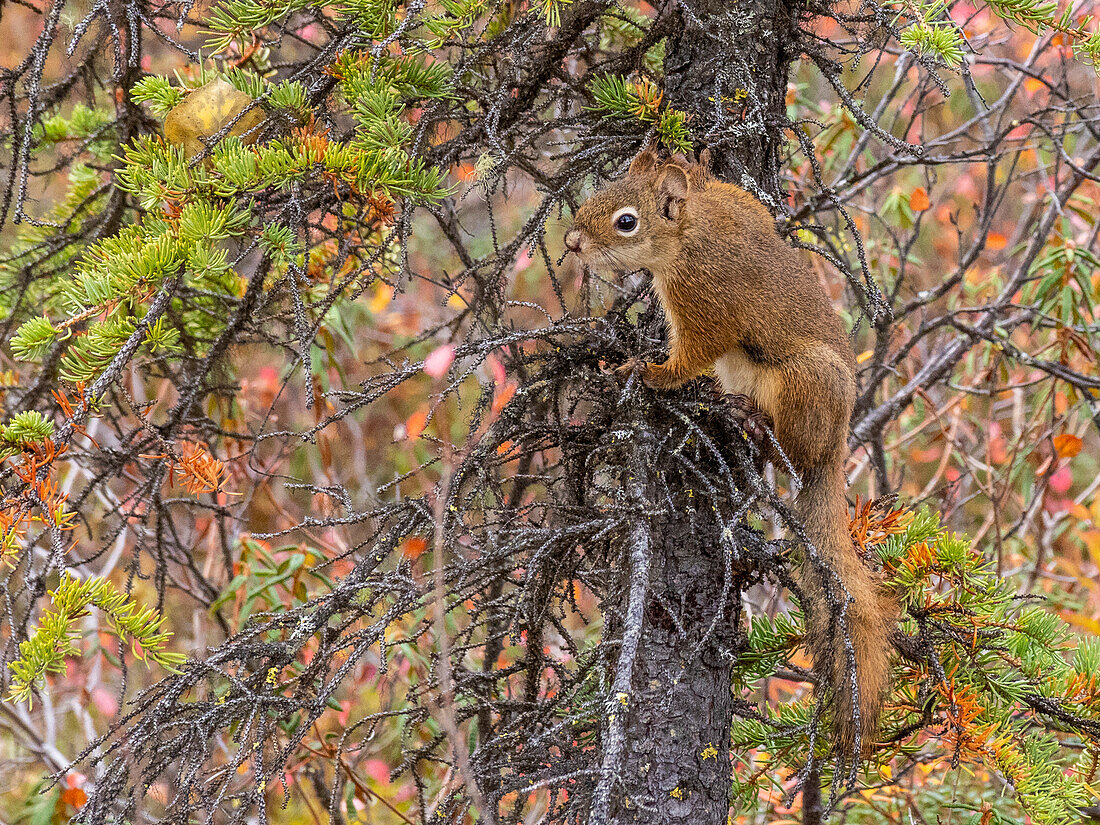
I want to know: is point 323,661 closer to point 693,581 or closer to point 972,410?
point 693,581

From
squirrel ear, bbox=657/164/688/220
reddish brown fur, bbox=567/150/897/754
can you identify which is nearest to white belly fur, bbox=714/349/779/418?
reddish brown fur, bbox=567/150/897/754

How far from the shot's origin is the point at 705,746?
1.83 metres

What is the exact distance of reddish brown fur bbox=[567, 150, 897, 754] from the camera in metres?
2.19

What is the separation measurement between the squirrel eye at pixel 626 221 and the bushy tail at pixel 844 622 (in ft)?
2.65

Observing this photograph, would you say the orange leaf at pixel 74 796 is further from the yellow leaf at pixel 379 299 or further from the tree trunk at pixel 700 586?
the yellow leaf at pixel 379 299

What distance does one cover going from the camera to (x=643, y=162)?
221 centimetres

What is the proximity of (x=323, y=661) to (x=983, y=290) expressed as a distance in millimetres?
3706

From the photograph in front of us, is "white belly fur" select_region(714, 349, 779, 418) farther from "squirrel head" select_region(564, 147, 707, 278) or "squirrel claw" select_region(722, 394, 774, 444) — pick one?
"squirrel head" select_region(564, 147, 707, 278)

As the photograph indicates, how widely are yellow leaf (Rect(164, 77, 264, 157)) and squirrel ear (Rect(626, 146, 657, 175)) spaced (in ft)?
2.92

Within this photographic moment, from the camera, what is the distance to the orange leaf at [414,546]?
199 cm

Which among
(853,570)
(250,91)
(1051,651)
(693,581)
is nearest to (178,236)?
(250,91)

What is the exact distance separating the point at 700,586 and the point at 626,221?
927 millimetres

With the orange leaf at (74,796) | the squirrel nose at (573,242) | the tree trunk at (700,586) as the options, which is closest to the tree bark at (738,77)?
the tree trunk at (700,586)

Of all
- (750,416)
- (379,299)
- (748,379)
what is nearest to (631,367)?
(750,416)
